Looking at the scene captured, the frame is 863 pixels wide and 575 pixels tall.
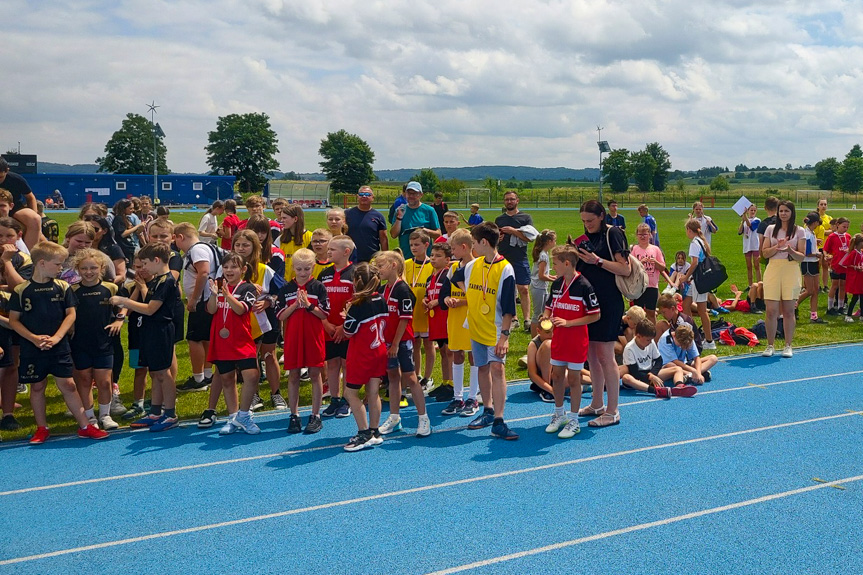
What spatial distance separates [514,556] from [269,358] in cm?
421

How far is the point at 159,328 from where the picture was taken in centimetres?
711

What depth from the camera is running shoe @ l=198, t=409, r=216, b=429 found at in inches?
287

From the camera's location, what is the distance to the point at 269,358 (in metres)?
8.09

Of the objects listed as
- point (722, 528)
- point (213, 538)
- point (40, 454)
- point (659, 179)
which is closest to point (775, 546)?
point (722, 528)

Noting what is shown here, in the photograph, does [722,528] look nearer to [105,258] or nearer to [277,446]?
[277,446]

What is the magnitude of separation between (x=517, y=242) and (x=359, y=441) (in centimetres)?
537

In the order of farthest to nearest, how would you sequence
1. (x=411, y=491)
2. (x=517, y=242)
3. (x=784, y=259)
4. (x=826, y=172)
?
(x=826, y=172) → (x=517, y=242) → (x=784, y=259) → (x=411, y=491)

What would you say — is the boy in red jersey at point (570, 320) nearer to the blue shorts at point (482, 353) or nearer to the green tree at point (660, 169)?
the blue shorts at point (482, 353)

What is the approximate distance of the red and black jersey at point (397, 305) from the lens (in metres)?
6.73

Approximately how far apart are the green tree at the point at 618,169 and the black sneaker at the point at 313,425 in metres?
103

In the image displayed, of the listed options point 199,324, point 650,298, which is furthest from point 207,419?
point 650,298

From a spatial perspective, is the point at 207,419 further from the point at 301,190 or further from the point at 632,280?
the point at 301,190

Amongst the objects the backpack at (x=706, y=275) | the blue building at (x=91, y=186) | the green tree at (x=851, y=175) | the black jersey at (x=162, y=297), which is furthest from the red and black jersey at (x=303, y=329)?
the green tree at (x=851, y=175)

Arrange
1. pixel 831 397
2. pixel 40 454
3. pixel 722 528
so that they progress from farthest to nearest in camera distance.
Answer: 1. pixel 831 397
2. pixel 40 454
3. pixel 722 528
